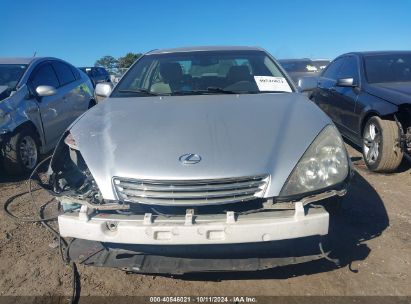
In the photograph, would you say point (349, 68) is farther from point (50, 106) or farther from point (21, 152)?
point (21, 152)

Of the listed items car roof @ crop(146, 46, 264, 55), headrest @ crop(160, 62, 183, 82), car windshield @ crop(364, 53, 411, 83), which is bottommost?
car windshield @ crop(364, 53, 411, 83)

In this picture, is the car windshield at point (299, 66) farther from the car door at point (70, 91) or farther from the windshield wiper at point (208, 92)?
the windshield wiper at point (208, 92)

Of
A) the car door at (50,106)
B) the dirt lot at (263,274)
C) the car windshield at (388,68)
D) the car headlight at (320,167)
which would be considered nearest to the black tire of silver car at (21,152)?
the car door at (50,106)

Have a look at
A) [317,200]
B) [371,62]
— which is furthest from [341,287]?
[371,62]

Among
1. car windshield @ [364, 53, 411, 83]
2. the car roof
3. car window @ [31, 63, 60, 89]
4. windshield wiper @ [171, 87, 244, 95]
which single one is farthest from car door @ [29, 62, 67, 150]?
car windshield @ [364, 53, 411, 83]

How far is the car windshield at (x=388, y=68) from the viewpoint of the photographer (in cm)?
547

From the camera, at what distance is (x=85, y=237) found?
236 cm

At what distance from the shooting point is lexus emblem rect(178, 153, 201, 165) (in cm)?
236

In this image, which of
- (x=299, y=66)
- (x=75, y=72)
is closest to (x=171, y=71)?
(x=75, y=72)

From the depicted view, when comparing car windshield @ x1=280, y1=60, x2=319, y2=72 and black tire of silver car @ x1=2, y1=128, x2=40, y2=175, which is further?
car windshield @ x1=280, y1=60, x2=319, y2=72

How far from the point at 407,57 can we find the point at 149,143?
4.91m

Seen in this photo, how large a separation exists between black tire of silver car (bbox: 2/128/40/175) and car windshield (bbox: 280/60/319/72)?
9.52 metres

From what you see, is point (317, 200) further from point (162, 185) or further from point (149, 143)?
point (149, 143)

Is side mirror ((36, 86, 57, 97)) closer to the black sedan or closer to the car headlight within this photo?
the black sedan
